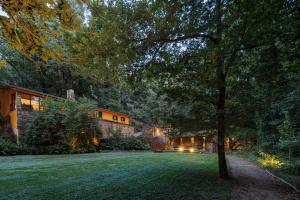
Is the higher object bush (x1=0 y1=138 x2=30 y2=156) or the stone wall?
the stone wall

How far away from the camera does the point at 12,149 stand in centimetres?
1934

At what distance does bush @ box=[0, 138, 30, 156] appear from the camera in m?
18.8

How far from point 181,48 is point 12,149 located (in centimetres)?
1676

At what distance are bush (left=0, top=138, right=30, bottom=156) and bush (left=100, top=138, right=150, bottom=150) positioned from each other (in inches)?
362

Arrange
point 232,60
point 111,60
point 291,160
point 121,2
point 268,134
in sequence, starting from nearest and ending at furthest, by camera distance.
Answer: point 111,60 < point 121,2 < point 232,60 < point 291,160 < point 268,134

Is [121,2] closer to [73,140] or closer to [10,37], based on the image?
[10,37]

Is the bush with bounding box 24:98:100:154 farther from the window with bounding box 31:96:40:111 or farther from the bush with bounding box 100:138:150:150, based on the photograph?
the bush with bounding box 100:138:150:150

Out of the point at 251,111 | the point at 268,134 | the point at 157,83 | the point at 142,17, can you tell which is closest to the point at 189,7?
the point at 142,17

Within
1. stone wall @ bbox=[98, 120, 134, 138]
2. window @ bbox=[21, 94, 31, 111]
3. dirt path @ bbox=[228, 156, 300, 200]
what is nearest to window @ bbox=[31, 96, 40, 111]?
window @ bbox=[21, 94, 31, 111]

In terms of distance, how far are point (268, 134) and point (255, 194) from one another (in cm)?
1488

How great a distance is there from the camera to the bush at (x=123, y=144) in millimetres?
28536

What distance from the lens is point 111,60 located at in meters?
6.41

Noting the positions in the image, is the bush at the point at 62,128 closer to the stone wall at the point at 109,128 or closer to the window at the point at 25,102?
the window at the point at 25,102

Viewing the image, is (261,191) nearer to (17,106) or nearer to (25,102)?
(17,106)
